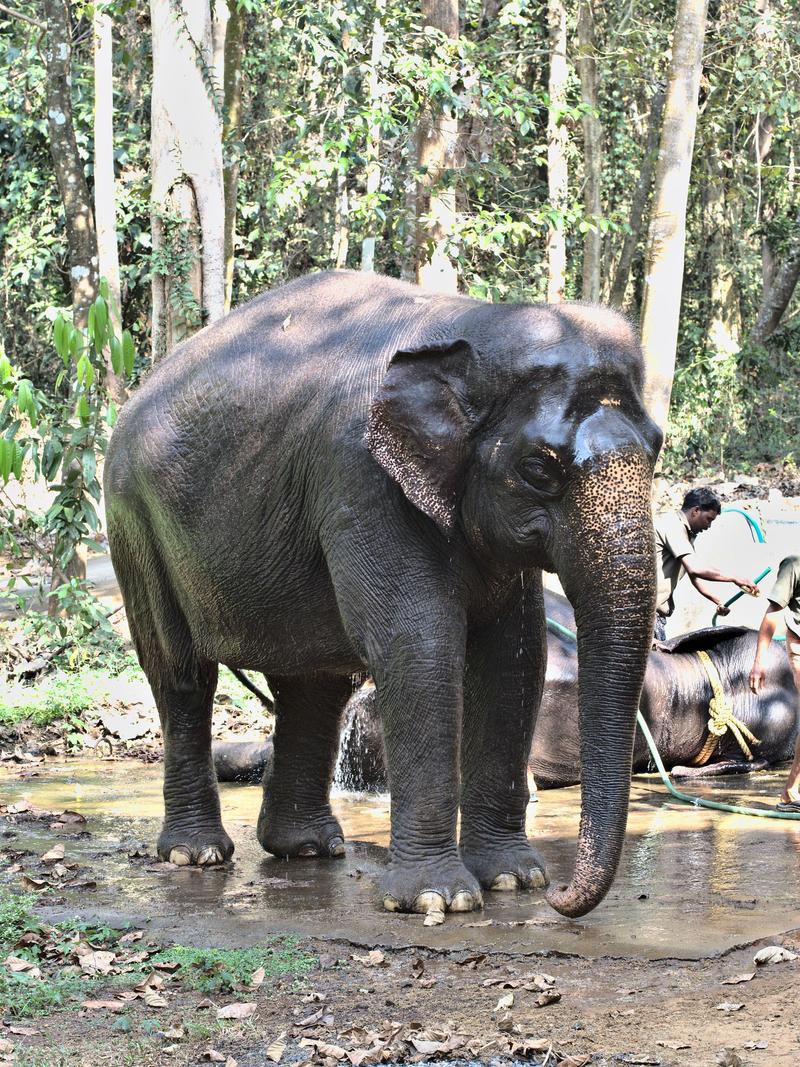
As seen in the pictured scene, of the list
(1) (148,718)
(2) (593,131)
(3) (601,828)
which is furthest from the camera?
(2) (593,131)

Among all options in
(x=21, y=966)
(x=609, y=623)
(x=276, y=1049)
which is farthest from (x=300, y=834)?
(x=276, y=1049)

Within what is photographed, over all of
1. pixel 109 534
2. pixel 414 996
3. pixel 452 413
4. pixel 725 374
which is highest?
pixel 452 413

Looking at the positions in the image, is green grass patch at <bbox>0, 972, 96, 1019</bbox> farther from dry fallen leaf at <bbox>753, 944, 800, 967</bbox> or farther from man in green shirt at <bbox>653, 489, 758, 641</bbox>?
man in green shirt at <bbox>653, 489, 758, 641</bbox>

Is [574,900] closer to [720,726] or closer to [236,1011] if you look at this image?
[236,1011]

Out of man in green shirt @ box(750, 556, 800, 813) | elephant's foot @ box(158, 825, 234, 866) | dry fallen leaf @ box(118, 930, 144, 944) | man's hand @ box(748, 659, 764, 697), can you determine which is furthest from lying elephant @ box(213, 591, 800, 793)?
dry fallen leaf @ box(118, 930, 144, 944)

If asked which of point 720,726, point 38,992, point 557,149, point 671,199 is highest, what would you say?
point 557,149

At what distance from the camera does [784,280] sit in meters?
25.7

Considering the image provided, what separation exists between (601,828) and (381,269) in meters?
21.7

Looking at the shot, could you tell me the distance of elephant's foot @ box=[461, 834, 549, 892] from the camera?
5.88 meters

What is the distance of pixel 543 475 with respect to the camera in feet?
16.9

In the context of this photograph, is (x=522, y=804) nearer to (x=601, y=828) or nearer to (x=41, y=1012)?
(x=601, y=828)

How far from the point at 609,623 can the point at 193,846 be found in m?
2.50

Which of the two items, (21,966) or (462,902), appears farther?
(462,902)

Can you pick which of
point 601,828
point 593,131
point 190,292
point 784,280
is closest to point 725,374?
point 784,280
